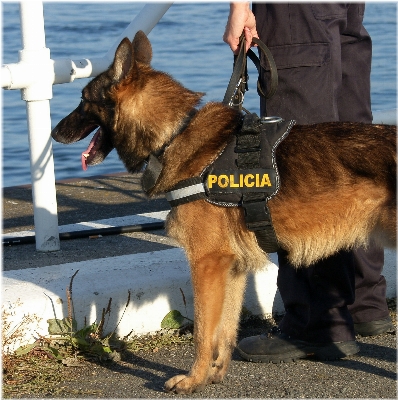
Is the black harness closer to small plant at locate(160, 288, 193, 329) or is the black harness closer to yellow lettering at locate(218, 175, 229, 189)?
yellow lettering at locate(218, 175, 229, 189)

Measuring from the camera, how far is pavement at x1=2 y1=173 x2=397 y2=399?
388 cm

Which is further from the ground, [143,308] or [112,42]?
[112,42]

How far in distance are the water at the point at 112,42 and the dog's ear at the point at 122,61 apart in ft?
19.3

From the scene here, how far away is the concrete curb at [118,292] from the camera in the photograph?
423 cm

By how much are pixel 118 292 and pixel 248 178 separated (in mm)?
1159

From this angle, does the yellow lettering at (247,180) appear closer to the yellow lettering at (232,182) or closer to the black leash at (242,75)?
the yellow lettering at (232,182)

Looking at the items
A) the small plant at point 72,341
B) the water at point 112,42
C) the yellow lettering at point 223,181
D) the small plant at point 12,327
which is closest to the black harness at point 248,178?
the yellow lettering at point 223,181

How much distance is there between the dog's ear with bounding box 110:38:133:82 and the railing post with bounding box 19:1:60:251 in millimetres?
1170

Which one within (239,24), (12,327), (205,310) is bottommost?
(12,327)

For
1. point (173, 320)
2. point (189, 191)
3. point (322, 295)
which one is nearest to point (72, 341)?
point (173, 320)

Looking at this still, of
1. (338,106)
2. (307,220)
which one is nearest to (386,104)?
Answer: (338,106)

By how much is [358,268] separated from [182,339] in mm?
1121

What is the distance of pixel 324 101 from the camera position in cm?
415

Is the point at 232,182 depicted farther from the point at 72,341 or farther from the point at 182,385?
the point at 72,341
